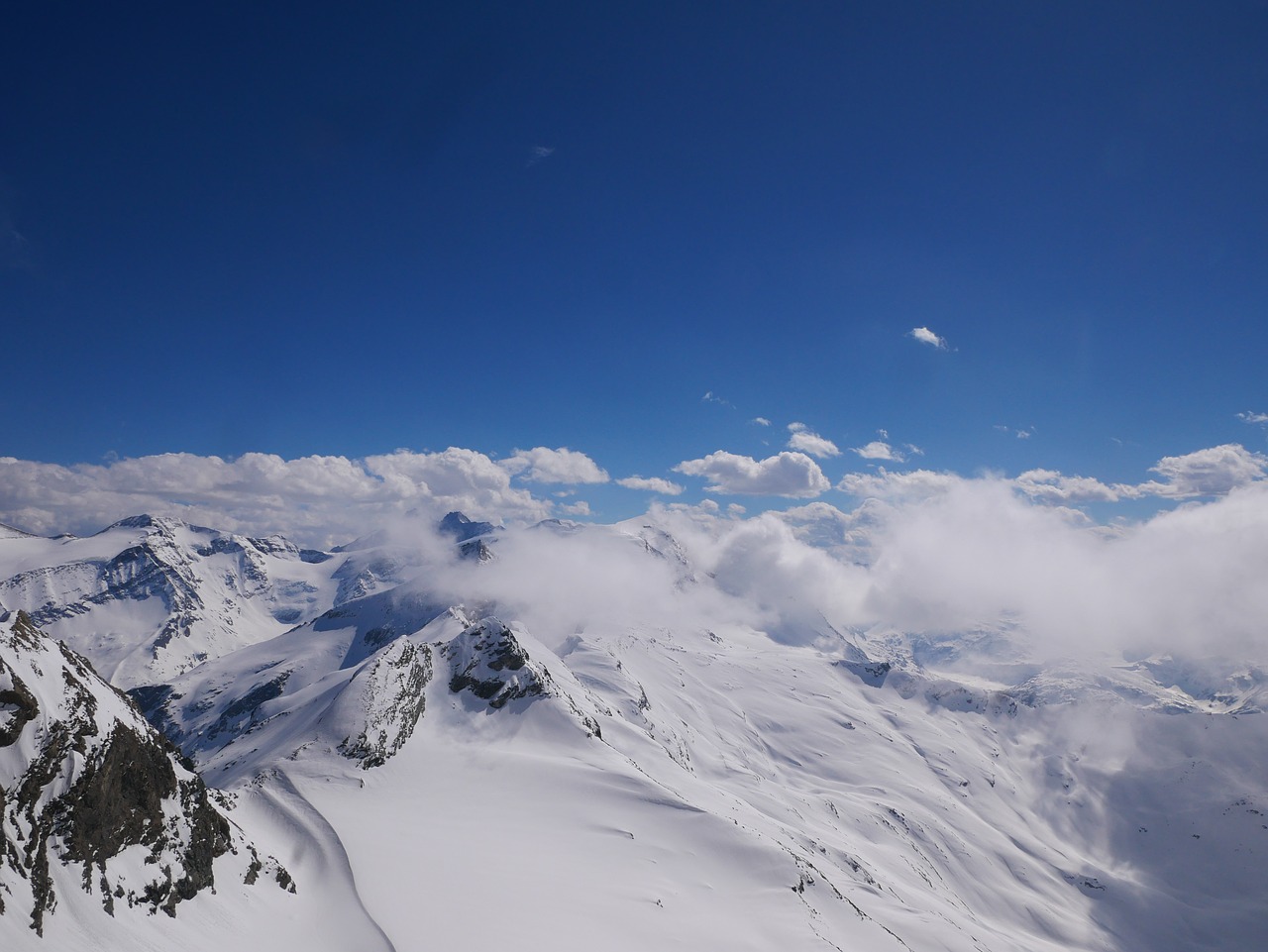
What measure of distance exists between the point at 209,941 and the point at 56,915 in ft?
31.5

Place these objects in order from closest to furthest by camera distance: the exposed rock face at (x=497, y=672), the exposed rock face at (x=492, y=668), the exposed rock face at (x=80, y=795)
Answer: the exposed rock face at (x=80, y=795) < the exposed rock face at (x=497, y=672) < the exposed rock face at (x=492, y=668)

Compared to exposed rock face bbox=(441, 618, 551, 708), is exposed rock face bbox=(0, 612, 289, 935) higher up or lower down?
lower down

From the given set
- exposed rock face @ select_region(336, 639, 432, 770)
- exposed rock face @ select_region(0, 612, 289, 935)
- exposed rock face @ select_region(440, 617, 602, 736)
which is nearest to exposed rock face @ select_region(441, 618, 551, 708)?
exposed rock face @ select_region(440, 617, 602, 736)

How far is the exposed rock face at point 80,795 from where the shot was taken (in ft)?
91.0

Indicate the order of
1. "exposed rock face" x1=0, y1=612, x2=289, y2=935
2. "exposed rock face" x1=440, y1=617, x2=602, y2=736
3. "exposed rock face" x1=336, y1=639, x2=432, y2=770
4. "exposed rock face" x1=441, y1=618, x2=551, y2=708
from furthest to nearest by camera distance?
"exposed rock face" x1=441, y1=618, x2=551, y2=708
"exposed rock face" x1=440, y1=617, x2=602, y2=736
"exposed rock face" x1=336, y1=639, x2=432, y2=770
"exposed rock face" x1=0, y1=612, x2=289, y2=935

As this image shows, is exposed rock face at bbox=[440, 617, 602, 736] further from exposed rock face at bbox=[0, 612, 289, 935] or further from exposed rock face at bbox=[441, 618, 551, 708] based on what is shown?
exposed rock face at bbox=[0, 612, 289, 935]

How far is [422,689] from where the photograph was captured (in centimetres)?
11406

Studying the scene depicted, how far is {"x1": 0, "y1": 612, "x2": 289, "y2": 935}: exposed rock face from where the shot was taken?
2773 centimetres

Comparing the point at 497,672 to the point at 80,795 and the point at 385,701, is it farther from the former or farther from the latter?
the point at 80,795

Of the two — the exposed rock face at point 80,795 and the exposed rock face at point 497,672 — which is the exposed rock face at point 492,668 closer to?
the exposed rock face at point 497,672

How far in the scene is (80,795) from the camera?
30750mm

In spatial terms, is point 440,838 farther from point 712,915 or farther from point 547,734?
point 547,734

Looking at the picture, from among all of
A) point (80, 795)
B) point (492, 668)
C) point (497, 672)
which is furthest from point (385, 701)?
point (80, 795)

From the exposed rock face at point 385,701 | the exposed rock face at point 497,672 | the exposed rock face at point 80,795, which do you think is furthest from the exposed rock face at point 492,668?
the exposed rock face at point 80,795
